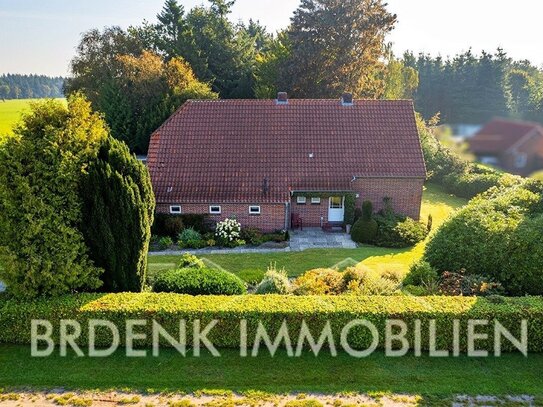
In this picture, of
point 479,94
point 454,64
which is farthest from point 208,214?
point 479,94

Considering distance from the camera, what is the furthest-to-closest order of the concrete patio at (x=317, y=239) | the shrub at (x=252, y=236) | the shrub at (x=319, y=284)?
1. the shrub at (x=252, y=236)
2. the concrete patio at (x=317, y=239)
3. the shrub at (x=319, y=284)

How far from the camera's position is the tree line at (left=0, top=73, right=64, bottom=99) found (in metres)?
95.1

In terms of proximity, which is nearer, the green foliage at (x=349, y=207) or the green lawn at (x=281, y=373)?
the green lawn at (x=281, y=373)

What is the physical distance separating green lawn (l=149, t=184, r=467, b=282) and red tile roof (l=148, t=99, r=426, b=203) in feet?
11.4

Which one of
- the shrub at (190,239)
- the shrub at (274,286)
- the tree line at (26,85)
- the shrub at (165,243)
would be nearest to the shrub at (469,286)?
the shrub at (274,286)

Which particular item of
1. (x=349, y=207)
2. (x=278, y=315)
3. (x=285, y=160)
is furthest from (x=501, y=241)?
(x=285, y=160)

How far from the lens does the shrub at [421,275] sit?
43.3 feet

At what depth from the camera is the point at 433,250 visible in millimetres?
14531

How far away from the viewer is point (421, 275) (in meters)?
13.4

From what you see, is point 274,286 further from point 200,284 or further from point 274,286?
point 200,284

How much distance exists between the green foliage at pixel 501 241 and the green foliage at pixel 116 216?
9.40 metres

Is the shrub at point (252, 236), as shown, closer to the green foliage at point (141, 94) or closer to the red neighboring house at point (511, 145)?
the green foliage at point (141, 94)

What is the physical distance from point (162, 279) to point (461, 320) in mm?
7860

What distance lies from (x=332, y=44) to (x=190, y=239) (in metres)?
22.8
